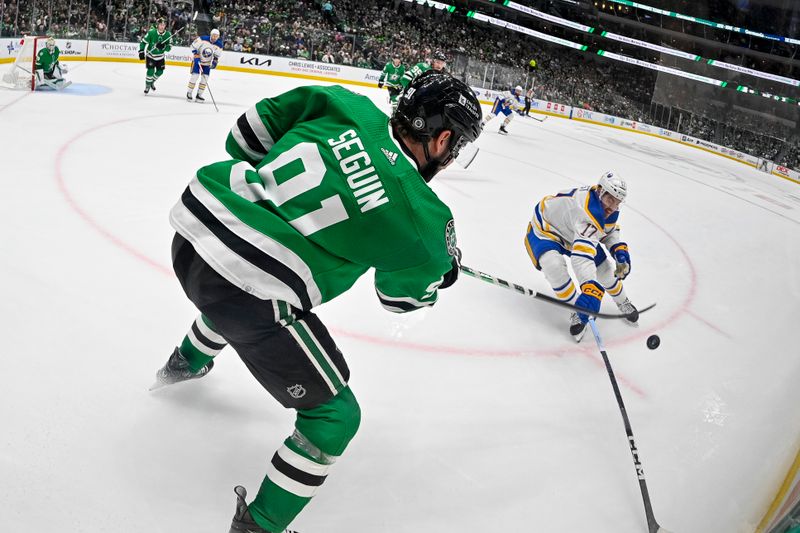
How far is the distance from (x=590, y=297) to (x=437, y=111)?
99.3 inches

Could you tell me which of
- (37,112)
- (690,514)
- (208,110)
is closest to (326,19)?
(208,110)

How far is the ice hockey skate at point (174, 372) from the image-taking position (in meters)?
2.40

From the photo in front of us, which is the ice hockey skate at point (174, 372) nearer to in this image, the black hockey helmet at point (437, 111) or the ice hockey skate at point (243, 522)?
the ice hockey skate at point (243, 522)

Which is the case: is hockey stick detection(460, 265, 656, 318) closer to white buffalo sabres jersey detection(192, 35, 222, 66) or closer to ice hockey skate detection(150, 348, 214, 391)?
ice hockey skate detection(150, 348, 214, 391)

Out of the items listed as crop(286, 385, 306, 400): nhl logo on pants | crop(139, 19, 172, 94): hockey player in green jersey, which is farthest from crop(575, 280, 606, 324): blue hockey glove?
crop(139, 19, 172, 94): hockey player in green jersey

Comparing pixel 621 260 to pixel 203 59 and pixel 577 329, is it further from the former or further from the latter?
pixel 203 59

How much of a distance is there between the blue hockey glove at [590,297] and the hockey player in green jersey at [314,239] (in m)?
2.34

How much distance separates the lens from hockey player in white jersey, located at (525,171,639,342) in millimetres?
3939

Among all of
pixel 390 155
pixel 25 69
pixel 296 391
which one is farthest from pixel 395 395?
pixel 25 69

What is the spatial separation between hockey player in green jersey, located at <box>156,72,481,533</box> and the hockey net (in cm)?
821

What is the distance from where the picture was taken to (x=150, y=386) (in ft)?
8.15

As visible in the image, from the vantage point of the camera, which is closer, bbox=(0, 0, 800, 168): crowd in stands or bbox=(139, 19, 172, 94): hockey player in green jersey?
bbox=(139, 19, 172, 94): hockey player in green jersey

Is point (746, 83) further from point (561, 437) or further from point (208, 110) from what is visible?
point (561, 437)

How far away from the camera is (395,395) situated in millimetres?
2838
